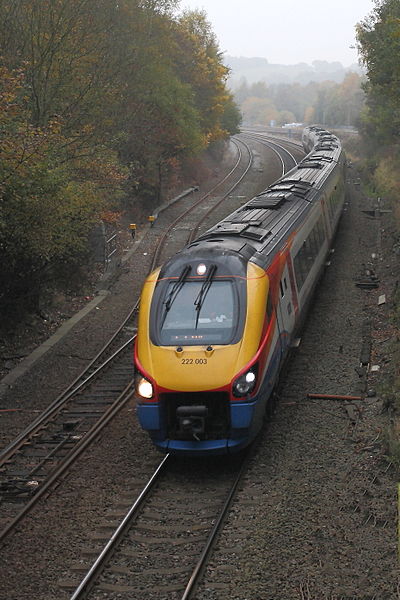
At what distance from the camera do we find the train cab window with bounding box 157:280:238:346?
33.4 ft

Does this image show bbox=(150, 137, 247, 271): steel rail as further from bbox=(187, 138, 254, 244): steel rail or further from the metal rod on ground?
the metal rod on ground

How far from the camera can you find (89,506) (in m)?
9.06

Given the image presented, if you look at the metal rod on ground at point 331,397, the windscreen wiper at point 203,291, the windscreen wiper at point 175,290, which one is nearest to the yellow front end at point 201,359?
the windscreen wiper at point 175,290

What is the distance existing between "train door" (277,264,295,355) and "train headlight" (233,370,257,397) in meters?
1.99

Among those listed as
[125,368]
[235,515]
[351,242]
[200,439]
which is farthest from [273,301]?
[351,242]

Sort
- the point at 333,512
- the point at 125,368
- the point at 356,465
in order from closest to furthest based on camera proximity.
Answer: the point at 333,512 < the point at 356,465 < the point at 125,368

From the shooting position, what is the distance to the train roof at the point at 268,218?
1238cm

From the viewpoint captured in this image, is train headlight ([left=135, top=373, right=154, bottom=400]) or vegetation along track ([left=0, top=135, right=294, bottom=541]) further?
train headlight ([left=135, top=373, right=154, bottom=400])

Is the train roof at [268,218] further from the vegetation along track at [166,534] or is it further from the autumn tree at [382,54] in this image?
the autumn tree at [382,54]

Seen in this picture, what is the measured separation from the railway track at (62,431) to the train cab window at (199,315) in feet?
7.73

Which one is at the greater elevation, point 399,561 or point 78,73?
point 78,73

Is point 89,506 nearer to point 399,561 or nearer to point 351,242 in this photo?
point 399,561

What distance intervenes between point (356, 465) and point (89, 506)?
3726mm

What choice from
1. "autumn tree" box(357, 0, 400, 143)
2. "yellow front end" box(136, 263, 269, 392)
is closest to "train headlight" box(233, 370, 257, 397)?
"yellow front end" box(136, 263, 269, 392)
